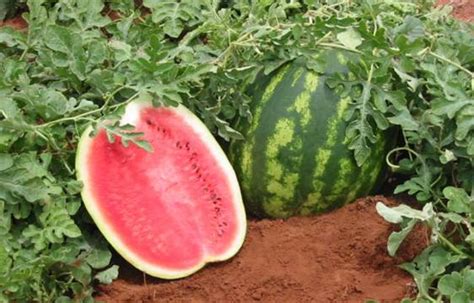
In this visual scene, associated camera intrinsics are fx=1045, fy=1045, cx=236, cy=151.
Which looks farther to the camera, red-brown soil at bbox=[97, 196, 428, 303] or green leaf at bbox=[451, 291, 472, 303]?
red-brown soil at bbox=[97, 196, 428, 303]

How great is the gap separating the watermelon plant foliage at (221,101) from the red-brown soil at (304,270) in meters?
0.09

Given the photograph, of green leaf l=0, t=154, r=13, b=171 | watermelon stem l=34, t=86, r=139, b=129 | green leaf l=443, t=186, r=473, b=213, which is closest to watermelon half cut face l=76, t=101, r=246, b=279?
watermelon stem l=34, t=86, r=139, b=129

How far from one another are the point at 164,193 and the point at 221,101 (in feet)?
1.21

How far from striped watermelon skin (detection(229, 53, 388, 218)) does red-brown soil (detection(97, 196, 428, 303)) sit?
8 centimetres

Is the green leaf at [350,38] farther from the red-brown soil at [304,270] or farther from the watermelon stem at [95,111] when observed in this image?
the watermelon stem at [95,111]

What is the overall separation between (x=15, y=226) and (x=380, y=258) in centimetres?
109

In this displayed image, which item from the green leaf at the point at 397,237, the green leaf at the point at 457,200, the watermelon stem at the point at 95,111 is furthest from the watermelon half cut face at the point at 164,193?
the green leaf at the point at 457,200

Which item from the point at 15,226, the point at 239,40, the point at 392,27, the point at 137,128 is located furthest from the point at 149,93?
the point at 392,27

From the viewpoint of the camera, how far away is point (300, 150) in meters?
3.29

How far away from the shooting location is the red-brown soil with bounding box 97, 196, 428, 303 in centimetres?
304

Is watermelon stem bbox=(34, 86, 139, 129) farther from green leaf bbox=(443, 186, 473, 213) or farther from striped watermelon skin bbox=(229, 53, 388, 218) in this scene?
green leaf bbox=(443, 186, 473, 213)

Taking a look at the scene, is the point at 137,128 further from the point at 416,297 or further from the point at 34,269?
the point at 416,297

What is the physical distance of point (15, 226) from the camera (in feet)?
10.00

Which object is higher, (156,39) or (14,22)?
(156,39)
